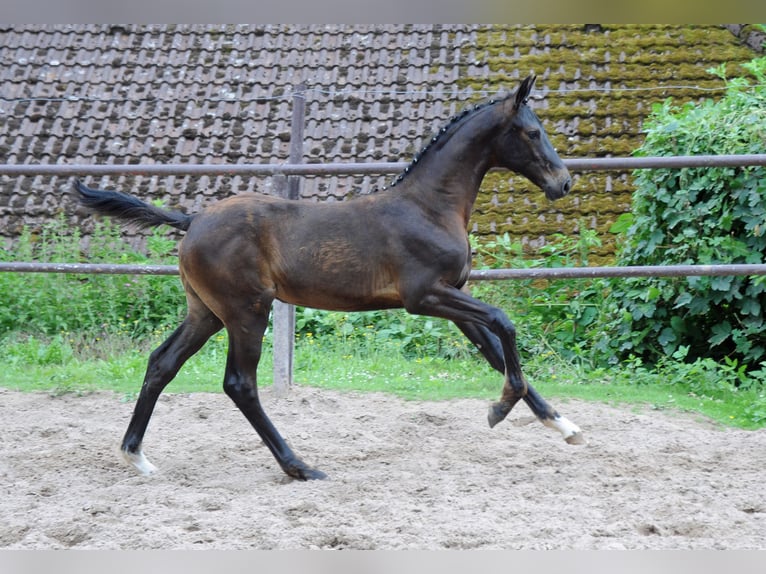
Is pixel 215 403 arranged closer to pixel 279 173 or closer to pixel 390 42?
pixel 279 173

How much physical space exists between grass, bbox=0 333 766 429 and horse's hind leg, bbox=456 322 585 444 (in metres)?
1.32

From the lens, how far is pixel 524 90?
4.36 metres

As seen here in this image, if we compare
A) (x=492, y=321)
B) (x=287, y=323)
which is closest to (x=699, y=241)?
(x=492, y=321)

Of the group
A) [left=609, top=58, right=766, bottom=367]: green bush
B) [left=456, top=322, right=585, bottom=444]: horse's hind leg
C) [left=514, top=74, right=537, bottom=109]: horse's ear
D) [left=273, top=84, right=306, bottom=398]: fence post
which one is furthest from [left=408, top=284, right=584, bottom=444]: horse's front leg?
[left=609, top=58, right=766, bottom=367]: green bush

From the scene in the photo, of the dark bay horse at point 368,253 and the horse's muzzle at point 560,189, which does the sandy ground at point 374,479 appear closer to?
the dark bay horse at point 368,253

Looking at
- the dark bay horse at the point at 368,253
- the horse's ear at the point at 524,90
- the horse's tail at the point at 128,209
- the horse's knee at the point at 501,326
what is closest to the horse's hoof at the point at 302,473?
the dark bay horse at the point at 368,253

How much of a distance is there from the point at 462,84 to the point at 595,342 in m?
4.58

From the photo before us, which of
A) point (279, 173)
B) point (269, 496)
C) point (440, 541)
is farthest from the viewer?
point (279, 173)

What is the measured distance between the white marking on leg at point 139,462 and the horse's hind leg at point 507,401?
1.69 meters

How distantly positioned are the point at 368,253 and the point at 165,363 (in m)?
1.19

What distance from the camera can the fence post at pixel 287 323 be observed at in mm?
5992

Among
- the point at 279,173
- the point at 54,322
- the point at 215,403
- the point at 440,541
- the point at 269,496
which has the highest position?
the point at 279,173

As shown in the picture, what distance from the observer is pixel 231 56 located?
444 inches

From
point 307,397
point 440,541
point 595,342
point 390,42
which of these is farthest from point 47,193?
point 440,541
